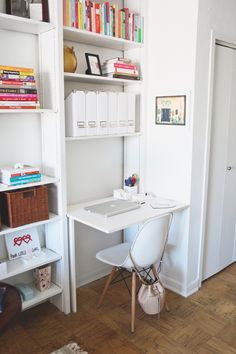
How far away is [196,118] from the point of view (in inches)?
95.9

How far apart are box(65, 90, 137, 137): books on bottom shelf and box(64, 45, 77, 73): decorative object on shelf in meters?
0.19

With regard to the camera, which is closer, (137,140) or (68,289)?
(68,289)

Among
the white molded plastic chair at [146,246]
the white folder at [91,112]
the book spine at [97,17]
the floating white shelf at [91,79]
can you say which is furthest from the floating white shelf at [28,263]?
the book spine at [97,17]

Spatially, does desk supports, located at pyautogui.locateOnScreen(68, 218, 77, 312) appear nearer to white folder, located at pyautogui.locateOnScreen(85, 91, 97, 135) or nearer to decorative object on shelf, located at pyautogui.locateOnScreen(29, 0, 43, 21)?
white folder, located at pyautogui.locateOnScreen(85, 91, 97, 135)

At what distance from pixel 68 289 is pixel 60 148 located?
1.03m

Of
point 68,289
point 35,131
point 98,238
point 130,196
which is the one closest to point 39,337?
point 68,289

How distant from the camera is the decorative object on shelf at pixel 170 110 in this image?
2.47 meters

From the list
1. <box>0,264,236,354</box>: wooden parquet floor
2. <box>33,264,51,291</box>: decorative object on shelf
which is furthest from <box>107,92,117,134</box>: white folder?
<box>0,264,236,354</box>: wooden parquet floor

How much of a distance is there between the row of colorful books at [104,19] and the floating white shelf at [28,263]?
5.22 ft

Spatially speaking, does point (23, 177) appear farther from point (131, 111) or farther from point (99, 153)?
point (131, 111)

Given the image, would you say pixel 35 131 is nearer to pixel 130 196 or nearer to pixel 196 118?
pixel 130 196

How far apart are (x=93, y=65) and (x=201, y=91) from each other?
0.84m

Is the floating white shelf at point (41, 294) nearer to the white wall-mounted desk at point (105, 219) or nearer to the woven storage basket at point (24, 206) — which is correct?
the white wall-mounted desk at point (105, 219)

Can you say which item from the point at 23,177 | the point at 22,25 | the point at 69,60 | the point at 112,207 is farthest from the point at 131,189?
the point at 22,25
